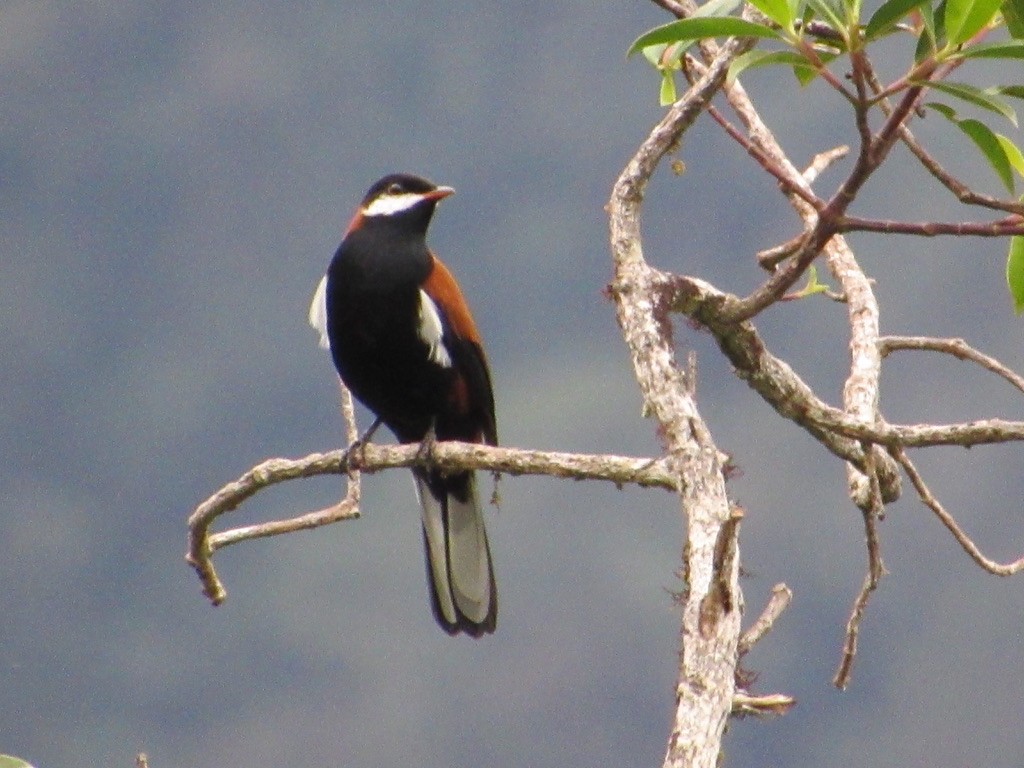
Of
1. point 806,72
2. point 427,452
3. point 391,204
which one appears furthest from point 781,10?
point 391,204

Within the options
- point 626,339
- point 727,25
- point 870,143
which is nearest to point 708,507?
point 626,339

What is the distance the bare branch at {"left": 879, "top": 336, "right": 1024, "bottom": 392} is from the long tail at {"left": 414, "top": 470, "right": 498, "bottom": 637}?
153 centimetres

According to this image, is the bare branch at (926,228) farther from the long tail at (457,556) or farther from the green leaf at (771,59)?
the long tail at (457,556)

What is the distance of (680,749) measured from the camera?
182cm

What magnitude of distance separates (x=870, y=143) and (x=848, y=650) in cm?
113

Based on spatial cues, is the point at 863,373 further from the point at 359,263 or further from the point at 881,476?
the point at 359,263

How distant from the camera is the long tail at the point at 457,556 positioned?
4.26 meters

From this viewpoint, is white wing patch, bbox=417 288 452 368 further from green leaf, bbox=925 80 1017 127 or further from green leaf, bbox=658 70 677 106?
green leaf, bbox=925 80 1017 127

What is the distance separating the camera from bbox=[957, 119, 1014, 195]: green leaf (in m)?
2.20

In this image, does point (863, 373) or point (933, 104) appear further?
point (863, 373)

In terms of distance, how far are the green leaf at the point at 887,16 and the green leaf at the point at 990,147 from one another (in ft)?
0.81

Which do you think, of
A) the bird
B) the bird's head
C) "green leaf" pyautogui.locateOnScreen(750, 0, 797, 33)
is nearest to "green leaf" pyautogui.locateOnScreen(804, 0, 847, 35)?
"green leaf" pyautogui.locateOnScreen(750, 0, 797, 33)

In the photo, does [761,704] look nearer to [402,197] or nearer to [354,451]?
[354,451]

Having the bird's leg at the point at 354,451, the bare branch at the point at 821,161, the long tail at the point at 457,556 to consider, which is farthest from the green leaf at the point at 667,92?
the long tail at the point at 457,556
